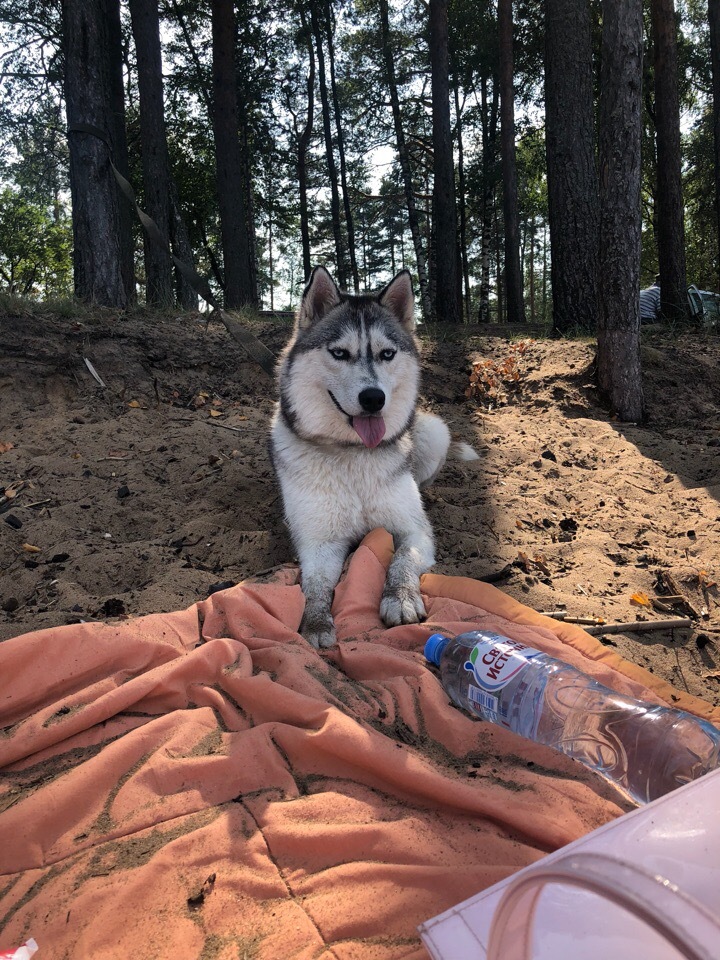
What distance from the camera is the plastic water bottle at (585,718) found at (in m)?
1.69

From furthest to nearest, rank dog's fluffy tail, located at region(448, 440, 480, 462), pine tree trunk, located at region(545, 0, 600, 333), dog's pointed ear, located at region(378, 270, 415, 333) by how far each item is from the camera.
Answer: pine tree trunk, located at region(545, 0, 600, 333) < dog's fluffy tail, located at region(448, 440, 480, 462) < dog's pointed ear, located at region(378, 270, 415, 333)

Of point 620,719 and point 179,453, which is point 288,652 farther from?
point 179,453

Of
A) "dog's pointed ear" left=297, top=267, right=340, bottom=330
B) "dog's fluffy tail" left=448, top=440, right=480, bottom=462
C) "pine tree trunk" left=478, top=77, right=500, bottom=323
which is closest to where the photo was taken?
"dog's pointed ear" left=297, top=267, right=340, bottom=330

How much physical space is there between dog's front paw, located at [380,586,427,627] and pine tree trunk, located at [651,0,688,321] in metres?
8.26

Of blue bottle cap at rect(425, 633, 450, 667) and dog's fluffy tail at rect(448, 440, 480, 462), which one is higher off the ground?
dog's fluffy tail at rect(448, 440, 480, 462)

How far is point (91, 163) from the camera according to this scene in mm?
7012

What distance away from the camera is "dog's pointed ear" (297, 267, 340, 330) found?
141 inches

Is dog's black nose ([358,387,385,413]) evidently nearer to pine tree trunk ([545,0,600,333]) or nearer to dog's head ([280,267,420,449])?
dog's head ([280,267,420,449])

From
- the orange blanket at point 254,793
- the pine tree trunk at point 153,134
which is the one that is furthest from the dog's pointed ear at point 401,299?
the pine tree trunk at point 153,134

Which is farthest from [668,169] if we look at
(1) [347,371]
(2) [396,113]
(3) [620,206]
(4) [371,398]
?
(2) [396,113]

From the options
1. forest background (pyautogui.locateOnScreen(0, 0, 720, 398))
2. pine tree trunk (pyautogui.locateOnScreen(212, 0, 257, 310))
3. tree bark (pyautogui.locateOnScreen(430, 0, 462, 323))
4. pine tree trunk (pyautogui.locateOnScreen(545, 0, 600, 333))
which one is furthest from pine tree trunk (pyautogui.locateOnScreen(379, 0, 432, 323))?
pine tree trunk (pyautogui.locateOnScreen(545, 0, 600, 333))

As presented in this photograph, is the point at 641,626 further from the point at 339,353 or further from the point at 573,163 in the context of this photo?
the point at 573,163

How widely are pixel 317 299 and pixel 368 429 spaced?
964mm

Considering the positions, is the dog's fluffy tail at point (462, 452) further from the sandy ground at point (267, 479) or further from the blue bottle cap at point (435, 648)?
the blue bottle cap at point (435, 648)
